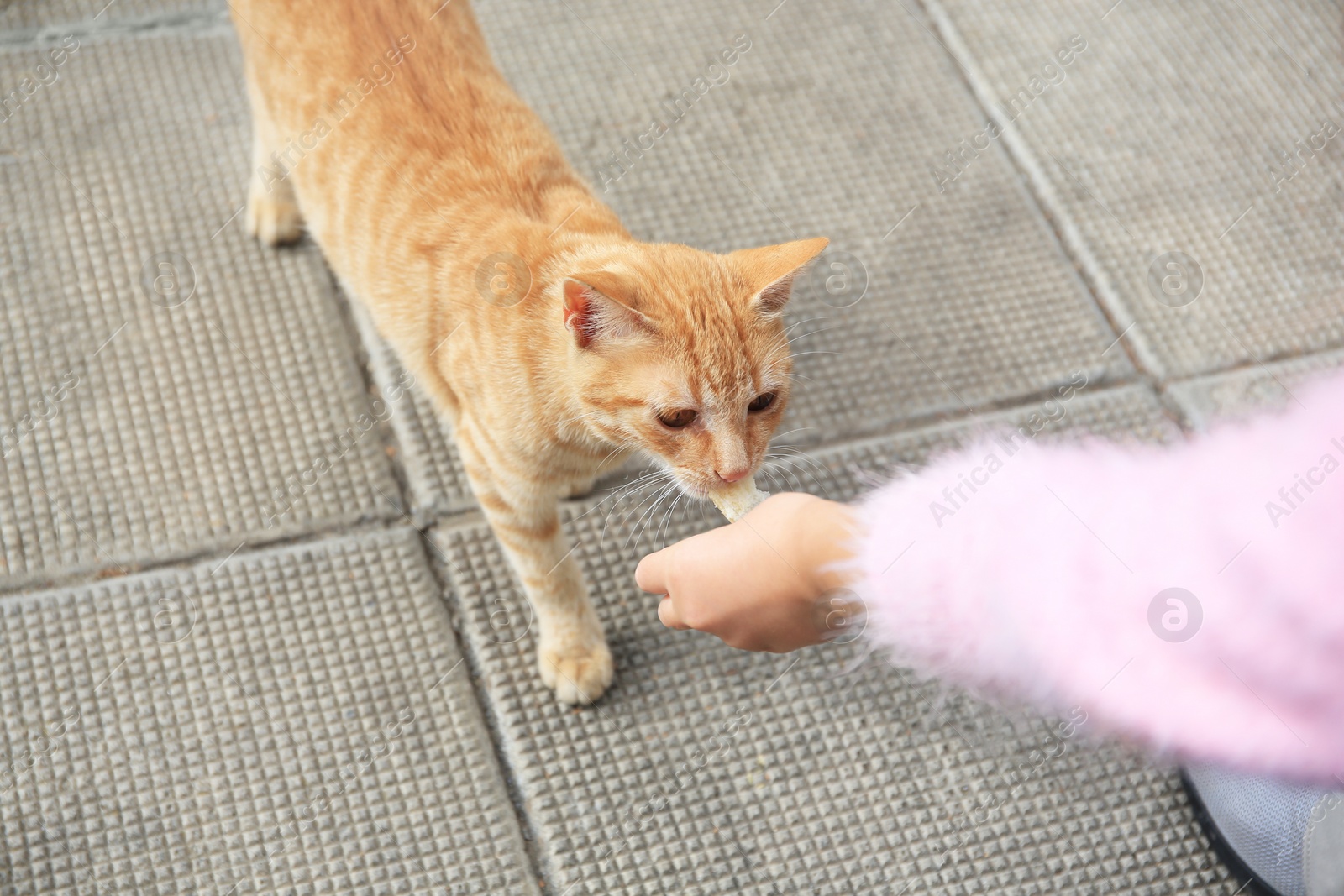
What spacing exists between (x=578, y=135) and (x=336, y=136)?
0.74 meters

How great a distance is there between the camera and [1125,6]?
8.75 ft

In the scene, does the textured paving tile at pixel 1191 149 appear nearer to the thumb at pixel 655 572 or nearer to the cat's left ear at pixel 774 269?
the cat's left ear at pixel 774 269

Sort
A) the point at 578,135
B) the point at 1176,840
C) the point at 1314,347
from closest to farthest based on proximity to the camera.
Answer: the point at 1176,840 < the point at 1314,347 < the point at 578,135

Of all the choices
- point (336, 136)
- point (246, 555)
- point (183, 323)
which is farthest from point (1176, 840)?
point (183, 323)

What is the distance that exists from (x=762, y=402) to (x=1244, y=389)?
48.5 inches

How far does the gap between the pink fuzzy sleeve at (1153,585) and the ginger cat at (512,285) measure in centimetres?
34

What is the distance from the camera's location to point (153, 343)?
1.97 m

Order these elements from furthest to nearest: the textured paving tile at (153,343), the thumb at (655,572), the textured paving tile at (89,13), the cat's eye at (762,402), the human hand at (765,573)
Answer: the textured paving tile at (89,13)
the textured paving tile at (153,343)
the cat's eye at (762,402)
the thumb at (655,572)
the human hand at (765,573)

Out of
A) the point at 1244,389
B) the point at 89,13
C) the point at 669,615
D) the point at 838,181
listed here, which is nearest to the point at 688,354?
the point at 669,615

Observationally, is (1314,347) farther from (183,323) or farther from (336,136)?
(183,323)

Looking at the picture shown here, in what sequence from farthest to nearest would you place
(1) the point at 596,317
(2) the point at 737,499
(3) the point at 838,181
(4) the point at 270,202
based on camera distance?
(3) the point at 838,181, (4) the point at 270,202, (2) the point at 737,499, (1) the point at 596,317

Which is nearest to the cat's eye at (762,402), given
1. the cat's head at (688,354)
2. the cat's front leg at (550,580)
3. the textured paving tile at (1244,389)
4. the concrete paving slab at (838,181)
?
the cat's head at (688,354)

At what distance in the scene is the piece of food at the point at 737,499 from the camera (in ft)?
4.59

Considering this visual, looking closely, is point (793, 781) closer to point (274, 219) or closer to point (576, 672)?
point (576, 672)
